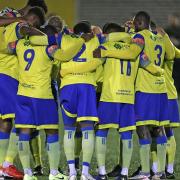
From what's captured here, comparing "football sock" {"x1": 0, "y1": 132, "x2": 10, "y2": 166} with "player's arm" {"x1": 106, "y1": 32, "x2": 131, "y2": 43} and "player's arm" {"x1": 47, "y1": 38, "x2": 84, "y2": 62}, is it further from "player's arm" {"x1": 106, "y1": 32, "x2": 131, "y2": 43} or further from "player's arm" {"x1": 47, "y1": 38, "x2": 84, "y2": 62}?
"player's arm" {"x1": 106, "y1": 32, "x2": 131, "y2": 43}

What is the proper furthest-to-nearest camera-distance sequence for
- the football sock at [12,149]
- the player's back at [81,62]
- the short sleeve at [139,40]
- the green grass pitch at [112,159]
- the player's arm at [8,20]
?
1. the green grass pitch at [112,159]
2. the football sock at [12,149]
3. the player's arm at [8,20]
4. the short sleeve at [139,40]
5. the player's back at [81,62]

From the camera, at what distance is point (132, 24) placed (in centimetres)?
1091

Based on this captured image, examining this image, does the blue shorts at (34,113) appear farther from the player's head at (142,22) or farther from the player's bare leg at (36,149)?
the player's head at (142,22)

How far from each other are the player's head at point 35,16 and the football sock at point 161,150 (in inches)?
81.0

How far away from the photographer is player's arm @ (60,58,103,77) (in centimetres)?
1010

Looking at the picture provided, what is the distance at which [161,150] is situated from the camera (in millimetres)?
10578

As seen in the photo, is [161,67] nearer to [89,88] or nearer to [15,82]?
[89,88]

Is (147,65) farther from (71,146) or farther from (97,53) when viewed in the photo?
(71,146)

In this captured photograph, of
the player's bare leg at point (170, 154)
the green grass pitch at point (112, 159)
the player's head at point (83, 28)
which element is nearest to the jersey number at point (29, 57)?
the player's head at point (83, 28)

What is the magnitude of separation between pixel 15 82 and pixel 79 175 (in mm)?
1418

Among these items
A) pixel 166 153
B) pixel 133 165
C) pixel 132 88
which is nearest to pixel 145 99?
pixel 132 88

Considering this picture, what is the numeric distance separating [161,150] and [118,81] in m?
1.09

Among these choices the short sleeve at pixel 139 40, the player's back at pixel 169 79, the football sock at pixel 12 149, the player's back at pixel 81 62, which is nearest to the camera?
the player's back at pixel 81 62

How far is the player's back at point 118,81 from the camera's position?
1015cm
